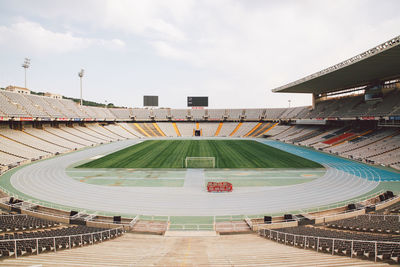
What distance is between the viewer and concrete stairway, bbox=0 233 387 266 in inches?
272

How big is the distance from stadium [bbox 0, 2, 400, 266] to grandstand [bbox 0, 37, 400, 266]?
82mm

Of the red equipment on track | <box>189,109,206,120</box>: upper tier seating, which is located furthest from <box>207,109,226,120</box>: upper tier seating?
the red equipment on track

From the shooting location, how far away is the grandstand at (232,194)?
29.3ft

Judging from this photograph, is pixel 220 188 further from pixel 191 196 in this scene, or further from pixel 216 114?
pixel 216 114

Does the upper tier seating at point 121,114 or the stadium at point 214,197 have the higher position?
the upper tier seating at point 121,114

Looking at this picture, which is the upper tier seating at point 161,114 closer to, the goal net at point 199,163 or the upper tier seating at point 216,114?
the upper tier seating at point 216,114

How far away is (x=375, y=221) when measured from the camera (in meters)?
11.3

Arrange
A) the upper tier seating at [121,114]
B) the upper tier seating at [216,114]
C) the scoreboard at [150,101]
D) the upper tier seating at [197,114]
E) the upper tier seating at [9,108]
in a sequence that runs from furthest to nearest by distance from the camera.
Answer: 1. the upper tier seating at [197,114]
2. the upper tier seating at [216,114]
3. the scoreboard at [150,101]
4. the upper tier seating at [121,114]
5. the upper tier seating at [9,108]

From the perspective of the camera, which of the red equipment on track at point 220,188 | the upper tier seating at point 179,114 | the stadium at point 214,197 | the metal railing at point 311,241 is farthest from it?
the upper tier seating at point 179,114

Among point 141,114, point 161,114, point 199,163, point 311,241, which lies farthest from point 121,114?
point 311,241

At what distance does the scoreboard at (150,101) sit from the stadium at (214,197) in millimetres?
31551

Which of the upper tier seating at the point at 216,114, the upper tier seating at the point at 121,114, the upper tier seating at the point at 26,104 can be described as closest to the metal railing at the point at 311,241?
the upper tier seating at the point at 26,104

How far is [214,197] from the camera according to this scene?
16938mm

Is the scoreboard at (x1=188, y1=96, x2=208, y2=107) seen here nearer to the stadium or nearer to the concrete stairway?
the stadium
